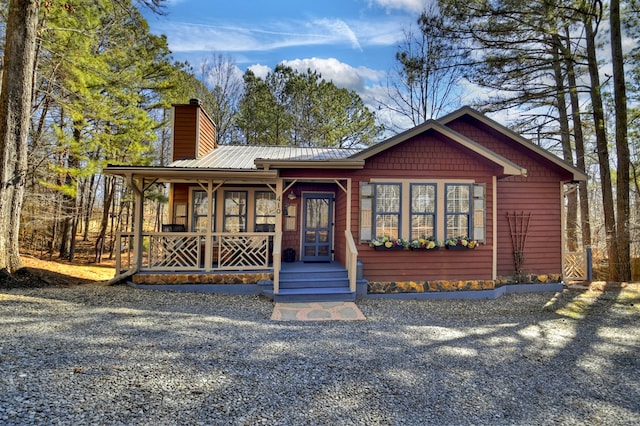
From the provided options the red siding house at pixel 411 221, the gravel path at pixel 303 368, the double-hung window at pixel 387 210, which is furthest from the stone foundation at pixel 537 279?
the double-hung window at pixel 387 210

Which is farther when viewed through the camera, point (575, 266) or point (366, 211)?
point (575, 266)

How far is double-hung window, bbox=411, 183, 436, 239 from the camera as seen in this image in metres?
7.36

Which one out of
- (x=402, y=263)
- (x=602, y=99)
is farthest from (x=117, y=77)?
(x=602, y=99)

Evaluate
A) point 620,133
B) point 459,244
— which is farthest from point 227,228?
point 620,133

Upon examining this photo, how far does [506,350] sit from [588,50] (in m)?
10.5

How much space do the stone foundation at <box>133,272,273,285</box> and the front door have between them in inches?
68.0

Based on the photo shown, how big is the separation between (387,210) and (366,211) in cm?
49

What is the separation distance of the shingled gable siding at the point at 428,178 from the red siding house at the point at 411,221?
23 millimetres

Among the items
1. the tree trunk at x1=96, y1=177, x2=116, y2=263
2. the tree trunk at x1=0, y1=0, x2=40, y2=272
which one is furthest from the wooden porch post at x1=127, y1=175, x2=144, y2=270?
the tree trunk at x1=96, y1=177, x2=116, y2=263

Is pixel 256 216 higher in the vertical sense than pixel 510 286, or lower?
higher

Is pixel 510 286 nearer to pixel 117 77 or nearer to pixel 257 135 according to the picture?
pixel 117 77

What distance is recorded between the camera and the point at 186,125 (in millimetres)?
10148

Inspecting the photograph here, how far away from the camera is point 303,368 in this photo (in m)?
3.42

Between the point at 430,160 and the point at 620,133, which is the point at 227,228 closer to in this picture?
the point at 430,160
